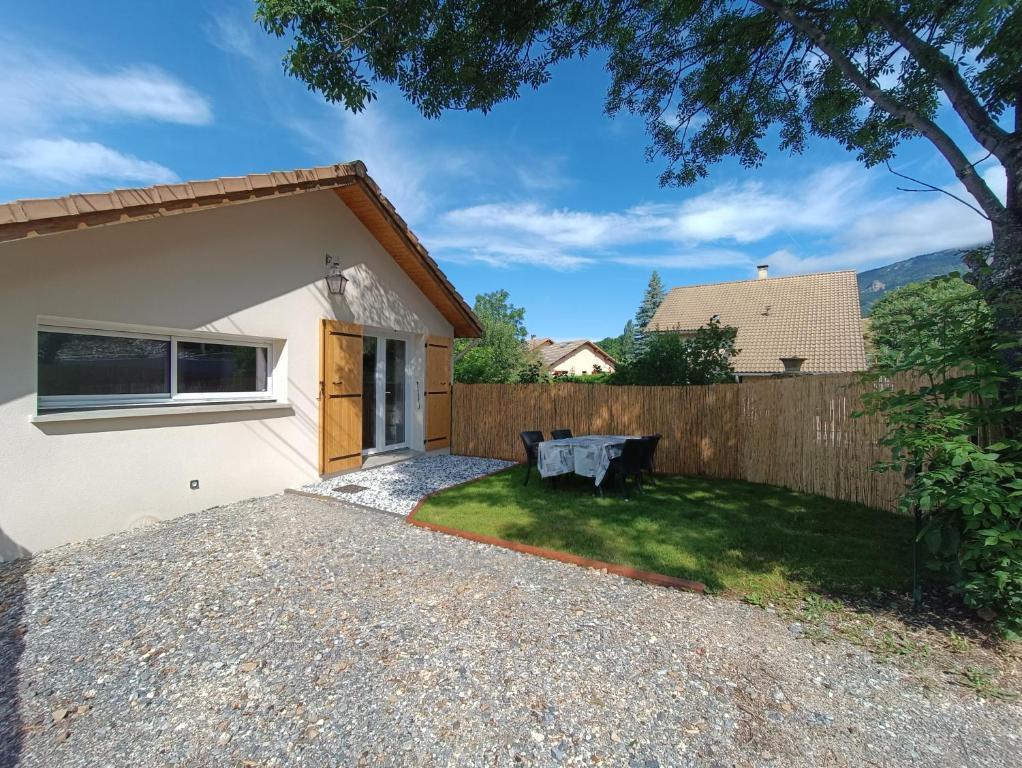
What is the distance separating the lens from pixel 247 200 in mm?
5285

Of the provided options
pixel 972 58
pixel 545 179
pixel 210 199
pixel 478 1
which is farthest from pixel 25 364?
pixel 545 179

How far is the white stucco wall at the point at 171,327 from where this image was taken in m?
4.08

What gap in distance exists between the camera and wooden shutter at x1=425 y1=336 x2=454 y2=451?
9.40 m

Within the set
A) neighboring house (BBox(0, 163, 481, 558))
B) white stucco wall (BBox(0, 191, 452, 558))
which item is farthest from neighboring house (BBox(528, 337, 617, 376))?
white stucco wall (BBox(0, 191, 452, 558))

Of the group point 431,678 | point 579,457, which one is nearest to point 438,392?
point 579,457

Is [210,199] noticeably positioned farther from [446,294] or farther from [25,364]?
[446,294]

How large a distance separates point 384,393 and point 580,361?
1311 inches

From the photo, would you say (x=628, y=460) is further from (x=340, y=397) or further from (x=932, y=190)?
(x=340, y=397)

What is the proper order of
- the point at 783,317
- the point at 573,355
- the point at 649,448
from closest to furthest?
the point at 649,448 < the point at 783,317 < the point at 573,355

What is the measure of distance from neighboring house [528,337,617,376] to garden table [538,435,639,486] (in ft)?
90.0

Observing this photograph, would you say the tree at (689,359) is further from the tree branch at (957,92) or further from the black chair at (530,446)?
the tree branch at (957,92)

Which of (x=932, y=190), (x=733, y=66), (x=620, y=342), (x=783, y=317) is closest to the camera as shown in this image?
(x=932, y=190)

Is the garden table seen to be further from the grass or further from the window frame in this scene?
the window frame

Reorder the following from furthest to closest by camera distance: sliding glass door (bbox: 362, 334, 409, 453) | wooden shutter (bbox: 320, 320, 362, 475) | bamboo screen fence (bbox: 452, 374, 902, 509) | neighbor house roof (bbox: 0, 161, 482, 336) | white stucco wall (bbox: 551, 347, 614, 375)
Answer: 1. white stucco wall (bbox: 551, 347, 614, 375)
2. sliding glass door (bbox: 362, 334, 409, 453)
3. wooden shutter (bbox: 320, 320, 362, 475)
4. bamboo screen fence (bbox: 452, 374, 902, 509)
5. neighbor house roof (bbox: 0, 161, 482, 336)
